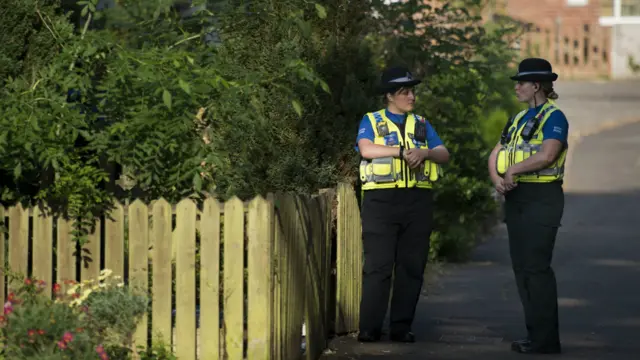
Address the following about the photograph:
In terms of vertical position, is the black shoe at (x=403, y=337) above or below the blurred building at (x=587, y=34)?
below

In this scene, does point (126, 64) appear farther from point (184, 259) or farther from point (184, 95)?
point (184, 259)

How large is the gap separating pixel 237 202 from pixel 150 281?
2.61 feet

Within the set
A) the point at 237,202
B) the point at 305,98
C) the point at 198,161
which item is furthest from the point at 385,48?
the point at 237,202

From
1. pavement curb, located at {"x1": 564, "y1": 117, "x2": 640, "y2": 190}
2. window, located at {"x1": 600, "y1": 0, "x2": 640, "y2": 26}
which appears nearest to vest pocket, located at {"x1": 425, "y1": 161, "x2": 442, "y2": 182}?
pavement curb, located at {"x1": 564, "y1": 117, "x2": 640, "y2": 190}

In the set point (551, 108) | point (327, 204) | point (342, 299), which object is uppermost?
point (551, 108)

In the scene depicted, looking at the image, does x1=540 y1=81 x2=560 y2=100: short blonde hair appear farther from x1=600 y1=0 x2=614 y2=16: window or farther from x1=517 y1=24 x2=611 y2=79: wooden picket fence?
x1=600 y1=0 x2=614 y2=16: window

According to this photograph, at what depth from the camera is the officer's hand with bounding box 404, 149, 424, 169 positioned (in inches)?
384

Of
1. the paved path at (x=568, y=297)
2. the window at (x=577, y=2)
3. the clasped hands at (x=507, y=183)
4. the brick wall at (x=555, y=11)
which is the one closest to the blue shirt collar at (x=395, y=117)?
the clasped hands at (x=507, y=183)

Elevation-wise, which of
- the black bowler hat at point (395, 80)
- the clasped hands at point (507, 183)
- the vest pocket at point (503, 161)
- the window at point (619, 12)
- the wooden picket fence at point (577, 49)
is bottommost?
the clasped hands at point (507, 183)

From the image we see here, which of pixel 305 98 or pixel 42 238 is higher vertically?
pixel 305 98

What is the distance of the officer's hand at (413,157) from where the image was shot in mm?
9766

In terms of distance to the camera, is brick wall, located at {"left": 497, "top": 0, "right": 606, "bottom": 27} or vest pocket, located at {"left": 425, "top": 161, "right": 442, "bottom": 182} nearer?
vest pocket, located at {"left": 425, "top": 161, "right": 442, "bottom": 182}

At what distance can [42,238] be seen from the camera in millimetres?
8438

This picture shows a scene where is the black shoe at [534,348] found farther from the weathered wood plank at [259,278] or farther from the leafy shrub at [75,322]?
the leafy shrub at [75,322]
